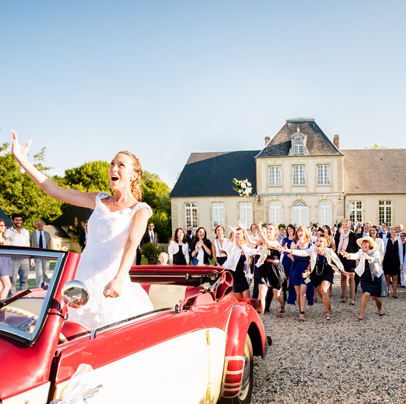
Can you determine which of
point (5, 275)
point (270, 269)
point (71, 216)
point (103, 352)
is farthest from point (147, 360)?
point (71, 216)

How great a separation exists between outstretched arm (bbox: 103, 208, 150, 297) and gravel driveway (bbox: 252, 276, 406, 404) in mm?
2616

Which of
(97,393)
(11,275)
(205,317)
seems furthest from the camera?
(205,317)

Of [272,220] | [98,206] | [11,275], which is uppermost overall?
[98,206]

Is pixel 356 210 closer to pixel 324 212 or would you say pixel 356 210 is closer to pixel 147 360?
pixel 324 212

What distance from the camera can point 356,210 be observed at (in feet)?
123

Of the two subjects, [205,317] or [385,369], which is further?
[385,369]

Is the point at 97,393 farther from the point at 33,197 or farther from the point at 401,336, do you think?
the point at 33,197

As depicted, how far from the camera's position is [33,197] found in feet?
111

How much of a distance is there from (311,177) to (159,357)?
36.5m

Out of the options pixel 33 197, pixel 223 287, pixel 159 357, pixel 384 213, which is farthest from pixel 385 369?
pixel 384 213

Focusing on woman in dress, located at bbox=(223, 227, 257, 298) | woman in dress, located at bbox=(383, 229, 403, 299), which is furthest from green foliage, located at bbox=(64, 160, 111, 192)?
woman in dress, located at bbox=(223, 227, 257, 298)

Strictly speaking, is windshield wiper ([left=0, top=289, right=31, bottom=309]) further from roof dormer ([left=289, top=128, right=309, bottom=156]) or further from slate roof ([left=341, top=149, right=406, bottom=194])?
slate roof ([left=341, top=149, right=406, bottom=194])

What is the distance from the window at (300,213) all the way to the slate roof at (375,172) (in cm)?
422

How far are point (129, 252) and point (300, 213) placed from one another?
118 feet
